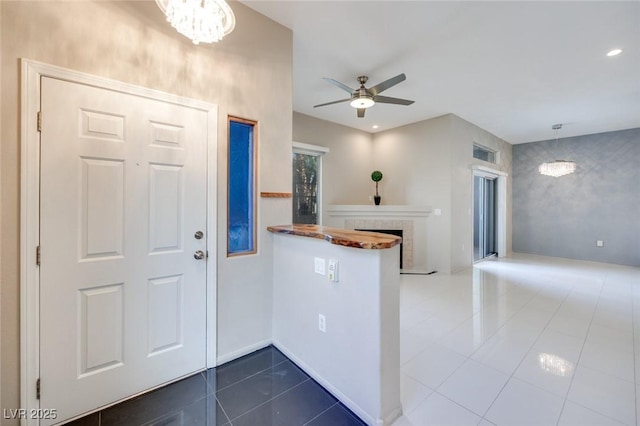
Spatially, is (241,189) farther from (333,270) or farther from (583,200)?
(583,200)

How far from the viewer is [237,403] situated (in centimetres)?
165

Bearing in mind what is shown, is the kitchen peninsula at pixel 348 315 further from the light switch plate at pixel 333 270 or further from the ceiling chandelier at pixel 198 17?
the ceiling chandelier at pixel 198 17

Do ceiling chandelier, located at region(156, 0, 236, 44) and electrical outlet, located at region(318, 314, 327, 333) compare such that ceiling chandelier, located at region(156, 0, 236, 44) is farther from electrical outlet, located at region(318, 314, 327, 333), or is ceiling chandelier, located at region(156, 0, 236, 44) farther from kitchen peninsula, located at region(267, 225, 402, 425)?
electrical outlet, located at region(318, 314, 327, 333)

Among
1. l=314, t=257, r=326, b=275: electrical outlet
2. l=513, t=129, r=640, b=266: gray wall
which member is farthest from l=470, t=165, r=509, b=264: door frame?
l=314, t=257, r=326, b=275: electrical outlet

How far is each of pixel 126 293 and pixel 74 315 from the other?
0.25m

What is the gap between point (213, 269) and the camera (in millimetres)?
1957

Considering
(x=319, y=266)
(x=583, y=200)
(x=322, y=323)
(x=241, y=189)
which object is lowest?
(x=322, y=323)

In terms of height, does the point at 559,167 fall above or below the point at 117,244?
above

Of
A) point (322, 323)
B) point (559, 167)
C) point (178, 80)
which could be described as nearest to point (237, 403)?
point (322, 323)

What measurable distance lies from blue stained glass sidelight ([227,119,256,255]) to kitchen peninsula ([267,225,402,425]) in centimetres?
30

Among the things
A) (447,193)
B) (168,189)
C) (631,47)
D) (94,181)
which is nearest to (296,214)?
(447,193)

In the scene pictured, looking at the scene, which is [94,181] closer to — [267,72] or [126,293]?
[126,293]

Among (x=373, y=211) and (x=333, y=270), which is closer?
(x=333, y=270)

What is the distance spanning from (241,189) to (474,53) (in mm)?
2841
